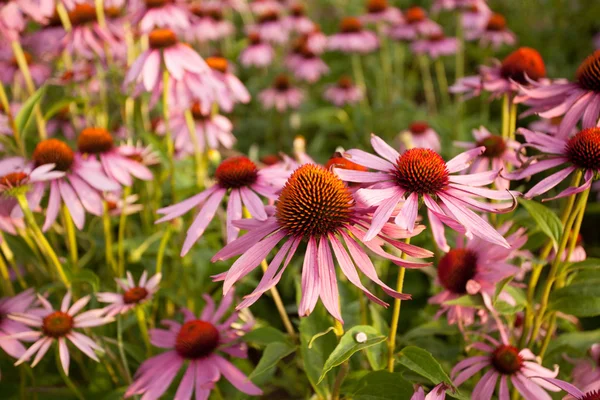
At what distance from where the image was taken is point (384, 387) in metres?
1.01

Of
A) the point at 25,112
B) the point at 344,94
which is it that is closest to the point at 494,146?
the point at 25,112

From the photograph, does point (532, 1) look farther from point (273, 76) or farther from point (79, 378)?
point (79, 378)

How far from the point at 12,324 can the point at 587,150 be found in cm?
135

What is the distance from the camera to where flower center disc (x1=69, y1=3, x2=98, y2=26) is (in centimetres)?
212

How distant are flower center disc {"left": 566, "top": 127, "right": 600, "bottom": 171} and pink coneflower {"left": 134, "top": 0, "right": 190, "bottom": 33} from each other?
5.05 feet

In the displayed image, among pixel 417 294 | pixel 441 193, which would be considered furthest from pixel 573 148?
pixel 417 294

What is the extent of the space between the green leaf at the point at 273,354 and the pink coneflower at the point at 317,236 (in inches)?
7.6

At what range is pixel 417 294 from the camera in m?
1.95

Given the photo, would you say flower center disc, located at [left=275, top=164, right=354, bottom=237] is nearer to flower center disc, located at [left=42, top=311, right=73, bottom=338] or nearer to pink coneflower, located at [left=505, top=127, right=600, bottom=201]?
pink coneflower, located at [left=505, top=127, right=600, bottom=201]

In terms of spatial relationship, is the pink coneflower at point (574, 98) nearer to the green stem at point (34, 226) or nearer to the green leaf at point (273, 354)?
the green leaf at point (273, 354)

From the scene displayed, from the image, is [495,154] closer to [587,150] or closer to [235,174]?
[587,150]

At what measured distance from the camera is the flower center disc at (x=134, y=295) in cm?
127

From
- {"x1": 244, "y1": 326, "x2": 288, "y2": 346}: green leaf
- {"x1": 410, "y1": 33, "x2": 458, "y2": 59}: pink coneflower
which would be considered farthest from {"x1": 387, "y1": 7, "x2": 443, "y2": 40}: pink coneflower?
{"x1": 244, "y1": 326, "x2": 288, "y2": 346}: green leaf

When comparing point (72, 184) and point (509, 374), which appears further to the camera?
point (72, 184)
